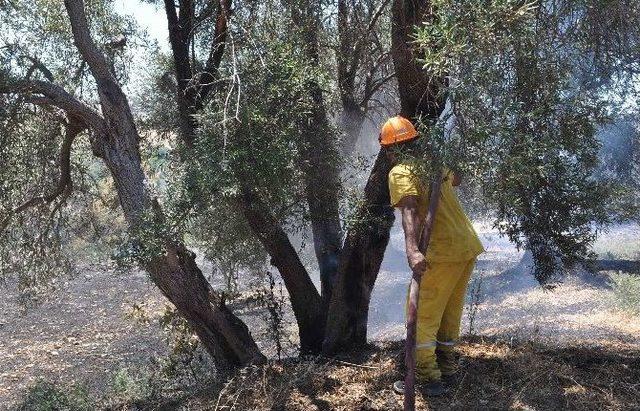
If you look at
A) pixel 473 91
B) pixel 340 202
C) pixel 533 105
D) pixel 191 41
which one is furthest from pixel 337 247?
pixel 473 91

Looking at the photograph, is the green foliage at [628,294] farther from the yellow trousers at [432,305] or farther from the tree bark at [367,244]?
the yellow trousers at [432,305]

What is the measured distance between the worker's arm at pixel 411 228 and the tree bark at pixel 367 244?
1.22 meters

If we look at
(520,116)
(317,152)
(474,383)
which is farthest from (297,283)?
(520,116)

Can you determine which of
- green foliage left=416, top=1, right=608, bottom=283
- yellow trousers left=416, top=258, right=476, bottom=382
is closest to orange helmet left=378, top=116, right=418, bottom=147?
green foliage left=416, top=1, right=608, bottom=283

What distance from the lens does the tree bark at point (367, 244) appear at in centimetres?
549

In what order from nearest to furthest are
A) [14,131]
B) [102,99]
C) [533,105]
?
[533,105], [102,99], [14,131]

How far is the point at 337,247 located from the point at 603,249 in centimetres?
1818

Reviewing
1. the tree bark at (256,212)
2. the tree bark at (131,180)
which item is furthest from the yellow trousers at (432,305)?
the tree bark at (131,180)

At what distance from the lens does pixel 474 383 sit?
16.7ft

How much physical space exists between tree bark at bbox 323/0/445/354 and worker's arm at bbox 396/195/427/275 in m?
1.22

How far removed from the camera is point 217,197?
545 centimetres

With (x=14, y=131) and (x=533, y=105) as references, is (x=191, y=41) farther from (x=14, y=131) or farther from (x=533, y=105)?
(x=533, y=105)

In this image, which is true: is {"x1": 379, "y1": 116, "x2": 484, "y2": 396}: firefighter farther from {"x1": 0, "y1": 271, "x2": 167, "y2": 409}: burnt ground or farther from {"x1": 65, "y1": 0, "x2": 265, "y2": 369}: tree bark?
{"x1": 0, "y1": 271, "x2": 167, "y2": 409}: burnt ground

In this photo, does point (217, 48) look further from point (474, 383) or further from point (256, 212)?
point (474, 383)
